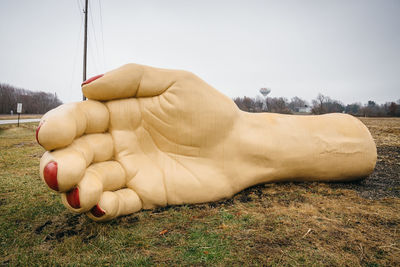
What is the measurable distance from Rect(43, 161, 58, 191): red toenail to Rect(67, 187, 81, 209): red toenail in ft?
0.44

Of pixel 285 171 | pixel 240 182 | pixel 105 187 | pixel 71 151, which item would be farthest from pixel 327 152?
pixel 71 151

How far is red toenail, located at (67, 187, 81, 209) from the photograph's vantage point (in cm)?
199

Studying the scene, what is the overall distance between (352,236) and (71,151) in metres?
2.54

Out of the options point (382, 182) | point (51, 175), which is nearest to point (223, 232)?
point (51, 175)

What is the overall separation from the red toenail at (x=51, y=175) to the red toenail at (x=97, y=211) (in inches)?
14.9

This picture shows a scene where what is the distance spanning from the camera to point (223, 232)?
2127 millimetres

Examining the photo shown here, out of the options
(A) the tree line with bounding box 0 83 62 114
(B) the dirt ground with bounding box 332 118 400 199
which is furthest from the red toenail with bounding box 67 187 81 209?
(A) the tree line with bounding box 0 83 62 114

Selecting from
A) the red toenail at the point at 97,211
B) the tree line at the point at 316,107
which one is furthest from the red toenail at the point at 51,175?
the tree line at the point at 316,107

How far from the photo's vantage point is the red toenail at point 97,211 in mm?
2133

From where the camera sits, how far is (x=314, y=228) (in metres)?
2.22

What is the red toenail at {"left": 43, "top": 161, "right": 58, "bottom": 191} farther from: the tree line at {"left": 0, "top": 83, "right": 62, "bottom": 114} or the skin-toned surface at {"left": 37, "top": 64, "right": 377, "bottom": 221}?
the tree line at {"left": 0, "top": 83, "right": 62, "bottom": 114}

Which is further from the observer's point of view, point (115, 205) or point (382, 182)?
point (382, 182)

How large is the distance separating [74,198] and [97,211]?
0.25 metres

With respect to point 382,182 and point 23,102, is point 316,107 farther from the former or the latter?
point 23,102
